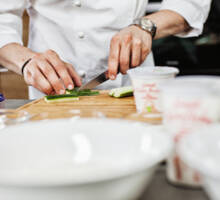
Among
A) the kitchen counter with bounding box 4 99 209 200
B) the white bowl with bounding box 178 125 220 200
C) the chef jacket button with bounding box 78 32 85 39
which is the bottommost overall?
the kitchen counter with bounding box 4 99 209 200

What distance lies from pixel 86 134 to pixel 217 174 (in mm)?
260

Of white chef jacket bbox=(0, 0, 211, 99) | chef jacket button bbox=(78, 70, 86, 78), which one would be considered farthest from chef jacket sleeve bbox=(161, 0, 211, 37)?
chef jacket button bbox=(78, 70, 86, 78)

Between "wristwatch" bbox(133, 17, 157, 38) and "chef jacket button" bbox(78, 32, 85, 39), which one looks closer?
"wristwatch" bbox(133, 17, 157, 38)

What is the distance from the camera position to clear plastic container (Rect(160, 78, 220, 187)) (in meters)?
0.48

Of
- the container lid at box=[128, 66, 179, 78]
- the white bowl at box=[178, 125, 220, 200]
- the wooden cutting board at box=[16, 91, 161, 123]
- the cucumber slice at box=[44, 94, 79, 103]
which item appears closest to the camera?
the white bowl at box=[178, 125, 220, 200]

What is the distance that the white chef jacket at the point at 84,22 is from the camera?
56.9 inches

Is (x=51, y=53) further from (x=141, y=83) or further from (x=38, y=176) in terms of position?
(x=38, y=176)

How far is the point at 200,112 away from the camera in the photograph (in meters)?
0.49

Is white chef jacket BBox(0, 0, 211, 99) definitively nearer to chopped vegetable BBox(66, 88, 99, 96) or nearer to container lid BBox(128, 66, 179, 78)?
chopped vegetable BBox(66, 88, 99, 96)

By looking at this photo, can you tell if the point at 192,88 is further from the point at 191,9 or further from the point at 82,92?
the point at 191,9

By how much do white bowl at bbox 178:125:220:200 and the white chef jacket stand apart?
1.05m

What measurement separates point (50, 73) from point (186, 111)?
75 centimetres

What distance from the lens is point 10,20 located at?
147 centimetres

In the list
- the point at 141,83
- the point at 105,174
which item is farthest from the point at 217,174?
the point at 141,83
